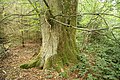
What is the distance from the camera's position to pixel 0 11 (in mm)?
7555

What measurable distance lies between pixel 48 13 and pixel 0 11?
148 inches

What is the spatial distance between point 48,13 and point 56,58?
1669 mm

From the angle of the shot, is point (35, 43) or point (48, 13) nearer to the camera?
point (48, 13)

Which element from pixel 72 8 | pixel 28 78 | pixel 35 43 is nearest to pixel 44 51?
pixel 28 78

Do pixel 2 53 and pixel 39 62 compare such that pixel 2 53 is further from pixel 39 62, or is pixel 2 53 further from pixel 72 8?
pixel 72 8

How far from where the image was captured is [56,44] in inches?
213

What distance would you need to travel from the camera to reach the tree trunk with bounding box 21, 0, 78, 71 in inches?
211

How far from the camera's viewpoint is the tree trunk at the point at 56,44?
5348 millimetres

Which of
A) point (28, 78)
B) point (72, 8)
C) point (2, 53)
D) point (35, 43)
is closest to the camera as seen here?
point (28, 78)

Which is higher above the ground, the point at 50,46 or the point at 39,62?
the point at 50,46

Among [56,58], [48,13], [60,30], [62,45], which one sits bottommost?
[56,58]

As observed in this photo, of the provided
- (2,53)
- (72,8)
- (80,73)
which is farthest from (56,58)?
(2,53)

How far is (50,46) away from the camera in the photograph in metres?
5.42

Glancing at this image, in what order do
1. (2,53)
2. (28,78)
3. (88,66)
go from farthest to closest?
(2,53) → (88,66) → (28,78)
